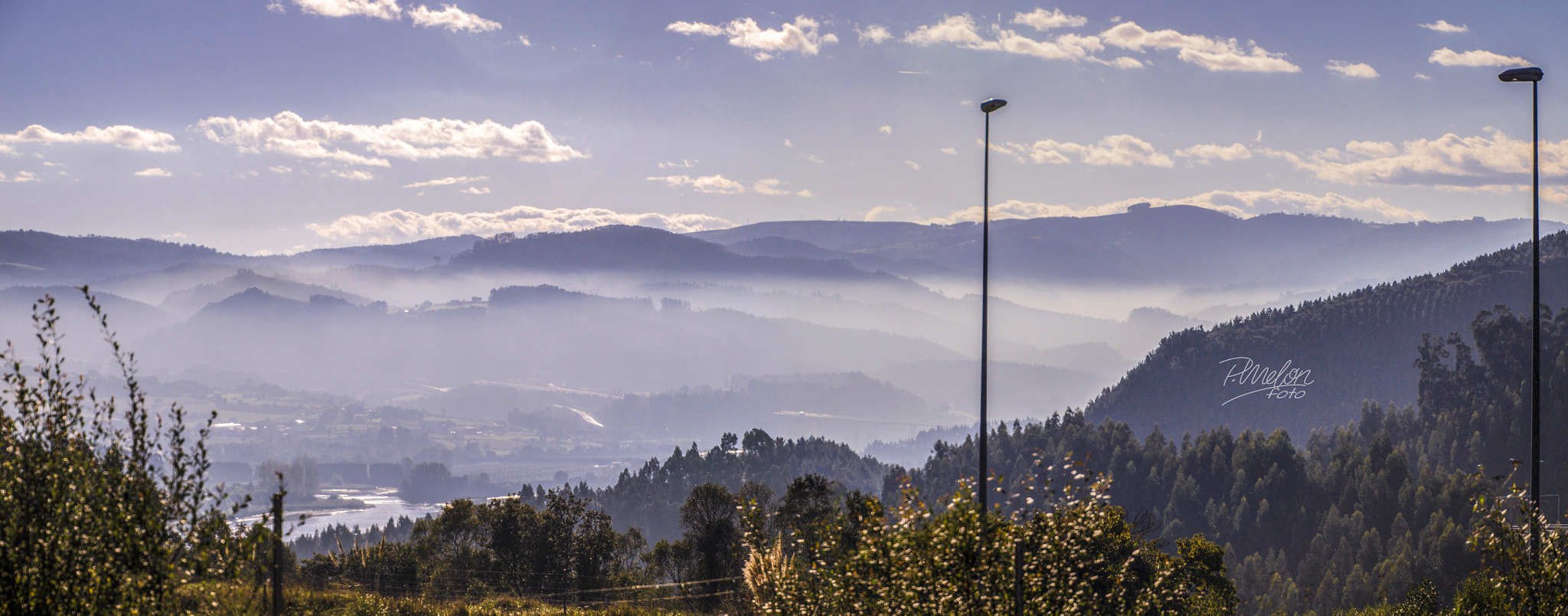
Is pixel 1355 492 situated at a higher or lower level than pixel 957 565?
lower

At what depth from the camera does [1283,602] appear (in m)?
144

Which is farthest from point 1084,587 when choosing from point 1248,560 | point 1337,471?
point 1337,471

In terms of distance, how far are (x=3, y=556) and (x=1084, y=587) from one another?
1511 centimetres

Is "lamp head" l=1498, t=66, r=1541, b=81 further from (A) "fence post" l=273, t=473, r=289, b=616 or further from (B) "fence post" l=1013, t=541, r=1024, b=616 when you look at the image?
(A) "fence post" l=273, t=473, r=289, b=616

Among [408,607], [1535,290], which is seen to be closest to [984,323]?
[1535,290]

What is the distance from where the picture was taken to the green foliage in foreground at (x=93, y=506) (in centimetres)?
1110

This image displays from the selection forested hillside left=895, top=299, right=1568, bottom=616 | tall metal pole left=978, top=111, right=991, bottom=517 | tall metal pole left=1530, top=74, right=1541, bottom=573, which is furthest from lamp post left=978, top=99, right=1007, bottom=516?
forested hillside left=895, top=299, right=1568, bottom=616

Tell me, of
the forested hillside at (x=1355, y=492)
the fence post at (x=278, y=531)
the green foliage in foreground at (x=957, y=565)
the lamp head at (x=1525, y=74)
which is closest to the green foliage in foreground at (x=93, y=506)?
the fence post at (x=278, y=531)

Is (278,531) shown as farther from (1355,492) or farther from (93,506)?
(1355,492)

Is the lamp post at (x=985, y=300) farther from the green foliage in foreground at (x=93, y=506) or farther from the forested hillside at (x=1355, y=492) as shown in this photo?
the forested hillside at (x=1355, y=492)

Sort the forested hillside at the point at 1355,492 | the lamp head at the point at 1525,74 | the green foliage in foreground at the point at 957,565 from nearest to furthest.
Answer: the green foliage in foreground at the point at 957,565
the lamp head at the point at 1525,74
the forested hillside at the point at 1355,492

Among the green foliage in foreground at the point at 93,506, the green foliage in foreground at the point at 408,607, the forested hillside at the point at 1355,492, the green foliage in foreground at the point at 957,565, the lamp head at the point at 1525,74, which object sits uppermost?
the lamp head at the point at 1525,74

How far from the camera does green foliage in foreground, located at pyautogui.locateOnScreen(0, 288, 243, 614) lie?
11102 millimetres

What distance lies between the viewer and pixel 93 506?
11.4m
